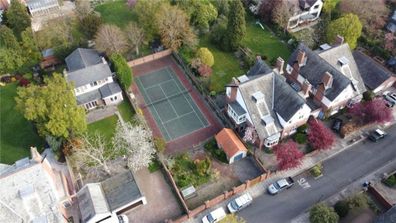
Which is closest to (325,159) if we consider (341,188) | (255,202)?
(341,188)

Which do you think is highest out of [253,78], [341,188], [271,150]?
[253,78]

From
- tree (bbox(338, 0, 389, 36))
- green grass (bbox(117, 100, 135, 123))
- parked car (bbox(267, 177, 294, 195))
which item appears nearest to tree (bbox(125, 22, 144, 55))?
green grass (bbox(117, 100, 135, 123))

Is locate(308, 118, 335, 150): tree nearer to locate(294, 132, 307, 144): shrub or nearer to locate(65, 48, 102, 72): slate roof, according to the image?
locate(294, 132, 307, 144): shrub

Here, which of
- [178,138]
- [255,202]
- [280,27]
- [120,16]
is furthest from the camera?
[120,16]

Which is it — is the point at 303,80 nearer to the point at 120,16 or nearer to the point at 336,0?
the point at 336,0

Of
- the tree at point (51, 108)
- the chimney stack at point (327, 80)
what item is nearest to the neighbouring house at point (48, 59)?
the tree at point (51, 108)

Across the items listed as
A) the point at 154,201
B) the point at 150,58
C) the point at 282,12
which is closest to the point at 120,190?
the point at 154,201

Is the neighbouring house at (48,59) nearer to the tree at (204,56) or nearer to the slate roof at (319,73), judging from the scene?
the tree at (204,56)
